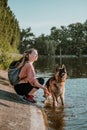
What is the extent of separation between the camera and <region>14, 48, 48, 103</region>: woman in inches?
364

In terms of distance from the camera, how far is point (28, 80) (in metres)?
9.31

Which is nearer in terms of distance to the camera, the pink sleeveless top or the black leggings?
the pink sleeveless top

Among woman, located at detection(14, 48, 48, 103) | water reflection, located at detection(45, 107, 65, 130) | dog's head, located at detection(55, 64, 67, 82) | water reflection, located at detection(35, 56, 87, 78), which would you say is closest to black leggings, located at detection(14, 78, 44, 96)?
woman, located at detection(14, 48, 48, 103)

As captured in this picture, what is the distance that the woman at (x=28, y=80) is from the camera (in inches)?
364

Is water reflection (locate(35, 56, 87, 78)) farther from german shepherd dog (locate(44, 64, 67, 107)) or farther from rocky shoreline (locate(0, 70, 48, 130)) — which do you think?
rocky shoreline (locate(0, 70, 48, 130))

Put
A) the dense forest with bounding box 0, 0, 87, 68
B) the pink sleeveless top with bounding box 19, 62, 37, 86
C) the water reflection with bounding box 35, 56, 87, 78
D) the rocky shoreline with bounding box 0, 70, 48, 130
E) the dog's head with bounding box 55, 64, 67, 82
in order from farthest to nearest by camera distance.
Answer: the dense forest with bounding box 0, 0, 87, 68, the water reflection with bounding box 35, 56, 87, 78, the dog's head with bounding box 55, 64, 67, 82, the pink sleeveless top with bounding box 19, 62, 37, 86, the rocky shoreline with bounding box 0, 70, 48, 130

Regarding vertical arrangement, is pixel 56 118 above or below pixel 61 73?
below

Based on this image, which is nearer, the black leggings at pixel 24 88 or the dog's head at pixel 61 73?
the black leggings at pixel 24 88

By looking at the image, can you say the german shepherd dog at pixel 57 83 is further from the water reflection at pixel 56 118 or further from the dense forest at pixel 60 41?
the dense forest at pixel 60 41

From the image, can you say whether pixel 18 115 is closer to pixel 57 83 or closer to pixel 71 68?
pixel 57 83

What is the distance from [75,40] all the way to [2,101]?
12619 cm

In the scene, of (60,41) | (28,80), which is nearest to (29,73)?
(28,80)

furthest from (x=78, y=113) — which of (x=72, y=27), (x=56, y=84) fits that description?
(x=72, y=27)

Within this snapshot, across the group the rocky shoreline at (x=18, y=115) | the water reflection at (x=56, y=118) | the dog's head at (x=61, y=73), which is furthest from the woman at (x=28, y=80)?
the dog's head at (x=61, y=73)
